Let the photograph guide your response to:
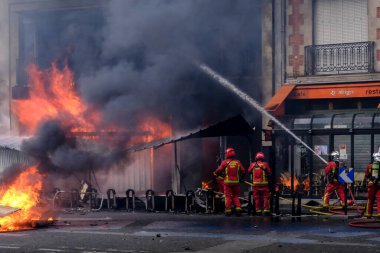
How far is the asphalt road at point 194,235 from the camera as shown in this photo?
11602 mm

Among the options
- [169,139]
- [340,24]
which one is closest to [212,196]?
[169,139]

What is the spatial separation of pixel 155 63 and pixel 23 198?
524cm

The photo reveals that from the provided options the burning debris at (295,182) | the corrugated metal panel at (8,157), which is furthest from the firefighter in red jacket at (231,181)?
the corrugated metal panel at (8,157)

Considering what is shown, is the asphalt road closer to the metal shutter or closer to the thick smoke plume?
the thick smoke plume

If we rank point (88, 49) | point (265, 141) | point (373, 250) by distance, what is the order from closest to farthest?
point (373, 250)
point (88, 49)
point (265, 141)

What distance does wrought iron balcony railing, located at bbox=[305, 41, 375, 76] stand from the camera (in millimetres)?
21438

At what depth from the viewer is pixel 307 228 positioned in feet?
45.6

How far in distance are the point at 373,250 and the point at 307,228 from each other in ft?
9.53

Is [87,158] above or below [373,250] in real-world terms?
above

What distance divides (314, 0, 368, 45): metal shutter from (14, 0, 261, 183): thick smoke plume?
1.88m

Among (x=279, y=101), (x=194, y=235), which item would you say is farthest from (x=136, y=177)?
(x=194, y=235)

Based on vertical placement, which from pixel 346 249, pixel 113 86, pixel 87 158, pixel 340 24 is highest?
pixel 340 24

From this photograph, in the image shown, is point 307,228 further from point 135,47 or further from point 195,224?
point 135,47

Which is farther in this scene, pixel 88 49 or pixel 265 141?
pixel 265 141
